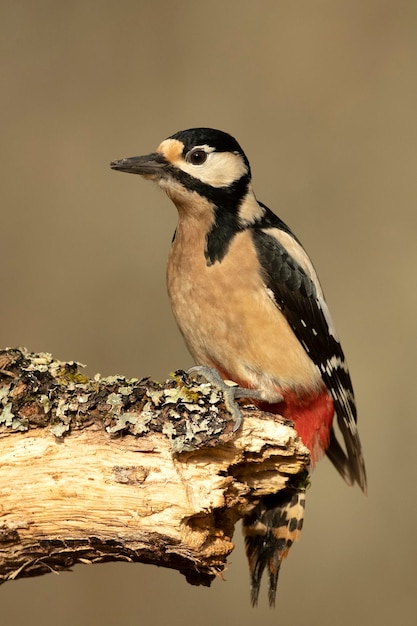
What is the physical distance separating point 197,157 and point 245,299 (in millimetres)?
574

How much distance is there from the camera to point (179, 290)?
3.38 m

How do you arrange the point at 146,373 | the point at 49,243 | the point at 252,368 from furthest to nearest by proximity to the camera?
the point at 49,243, the point at 146,373, the point at 252,368

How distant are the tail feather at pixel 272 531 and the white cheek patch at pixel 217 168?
3.92 ft

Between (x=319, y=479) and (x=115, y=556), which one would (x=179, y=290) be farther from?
(x=319, y=479)

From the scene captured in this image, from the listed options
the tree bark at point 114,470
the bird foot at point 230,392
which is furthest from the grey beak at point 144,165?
the tree bark at point 114,470

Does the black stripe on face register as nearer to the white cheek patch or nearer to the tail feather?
the white cheek patch

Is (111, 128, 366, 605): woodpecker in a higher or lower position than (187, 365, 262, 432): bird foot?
higher

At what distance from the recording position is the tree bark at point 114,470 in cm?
255

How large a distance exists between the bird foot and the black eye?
2.57 feet

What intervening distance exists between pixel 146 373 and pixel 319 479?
1.21 m

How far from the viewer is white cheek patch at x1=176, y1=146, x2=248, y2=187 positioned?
333 centimetres

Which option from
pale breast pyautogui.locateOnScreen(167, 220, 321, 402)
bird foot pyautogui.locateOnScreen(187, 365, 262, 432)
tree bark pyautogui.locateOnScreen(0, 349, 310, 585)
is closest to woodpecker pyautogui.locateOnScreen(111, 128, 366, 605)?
pale breast pyautogui.locateOnScreen(167, 220, 321, 402)

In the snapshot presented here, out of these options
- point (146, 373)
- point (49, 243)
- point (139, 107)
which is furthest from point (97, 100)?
point (146, 373)

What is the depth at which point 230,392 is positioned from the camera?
9.09 ft
